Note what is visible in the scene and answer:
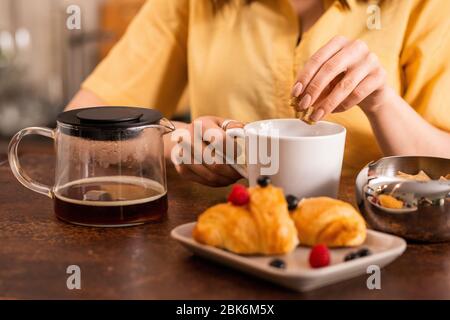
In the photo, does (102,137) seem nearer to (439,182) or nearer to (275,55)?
(439,182)

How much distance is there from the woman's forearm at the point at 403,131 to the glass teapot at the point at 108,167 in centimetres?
41

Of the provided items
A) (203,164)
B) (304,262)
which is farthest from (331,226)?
(203,164)

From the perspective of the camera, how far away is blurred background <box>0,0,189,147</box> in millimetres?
2854

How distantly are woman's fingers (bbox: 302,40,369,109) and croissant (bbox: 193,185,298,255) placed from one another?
0.72 feet

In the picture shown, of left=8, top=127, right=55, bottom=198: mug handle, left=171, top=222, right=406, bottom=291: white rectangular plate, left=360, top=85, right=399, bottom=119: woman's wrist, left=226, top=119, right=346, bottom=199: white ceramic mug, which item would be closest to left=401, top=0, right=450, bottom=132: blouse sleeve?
left=360, top=85, right=399, bottom=119: woman's wrist

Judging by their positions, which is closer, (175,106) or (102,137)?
(102,137)

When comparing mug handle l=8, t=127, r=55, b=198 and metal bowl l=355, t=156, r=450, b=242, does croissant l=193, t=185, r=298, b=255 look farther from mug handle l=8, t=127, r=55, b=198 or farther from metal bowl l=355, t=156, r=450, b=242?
mug handle l=8, t=127, r=55, b=198

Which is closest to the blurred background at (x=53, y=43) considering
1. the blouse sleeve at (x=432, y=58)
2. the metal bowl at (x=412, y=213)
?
the blouse sleeve at (x=432, y=58)

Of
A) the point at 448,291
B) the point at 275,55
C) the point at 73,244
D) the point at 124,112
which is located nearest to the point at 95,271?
the point at 73,244

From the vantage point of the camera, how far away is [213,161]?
3.18 feet

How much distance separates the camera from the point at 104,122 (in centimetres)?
80

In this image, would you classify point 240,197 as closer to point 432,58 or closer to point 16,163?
point 16,163

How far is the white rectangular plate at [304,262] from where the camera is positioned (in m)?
0.64

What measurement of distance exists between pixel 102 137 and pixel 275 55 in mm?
576
